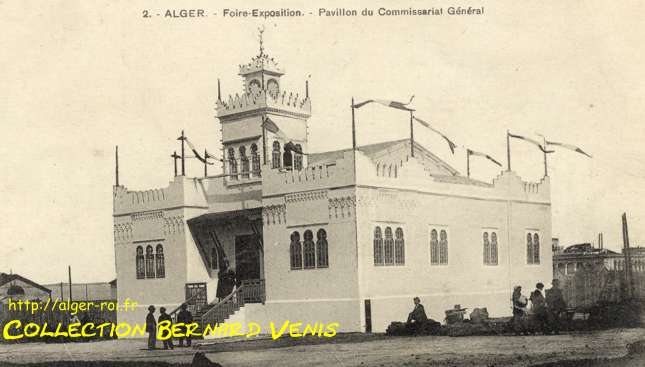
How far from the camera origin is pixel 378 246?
84.8 feet

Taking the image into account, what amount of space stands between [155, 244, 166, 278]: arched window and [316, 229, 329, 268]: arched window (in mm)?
6635

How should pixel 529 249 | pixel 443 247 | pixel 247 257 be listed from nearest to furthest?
pixel 443 247 < pixel 247 257 < pixel 529 249

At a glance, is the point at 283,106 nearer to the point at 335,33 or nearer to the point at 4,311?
the point at 335,33

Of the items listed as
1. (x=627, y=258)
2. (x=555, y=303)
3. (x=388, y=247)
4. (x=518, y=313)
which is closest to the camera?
(x=555, y=303)

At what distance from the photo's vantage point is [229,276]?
28922 mm

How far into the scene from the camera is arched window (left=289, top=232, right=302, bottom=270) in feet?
87.1

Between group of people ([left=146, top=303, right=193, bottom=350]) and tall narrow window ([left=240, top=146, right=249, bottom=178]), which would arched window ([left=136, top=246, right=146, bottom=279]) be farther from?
group of people ([left=146, top=303, right=193, bottom=350])

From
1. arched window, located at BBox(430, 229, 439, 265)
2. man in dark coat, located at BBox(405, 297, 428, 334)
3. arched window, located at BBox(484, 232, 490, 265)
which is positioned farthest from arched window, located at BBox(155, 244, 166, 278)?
arched window, located at BBox(484, 232, 490, 265)

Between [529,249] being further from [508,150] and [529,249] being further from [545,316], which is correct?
[545,316]

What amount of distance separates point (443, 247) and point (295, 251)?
4.81m

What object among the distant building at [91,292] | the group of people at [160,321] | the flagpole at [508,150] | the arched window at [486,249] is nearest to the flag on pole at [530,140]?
the flagpole at [508,150]

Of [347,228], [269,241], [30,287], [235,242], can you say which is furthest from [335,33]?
[30,287]

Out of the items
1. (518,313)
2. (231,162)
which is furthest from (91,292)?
(518,313)

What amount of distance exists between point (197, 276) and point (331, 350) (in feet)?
32.7
